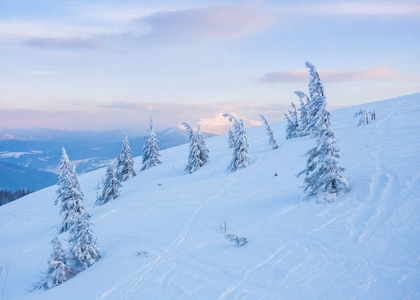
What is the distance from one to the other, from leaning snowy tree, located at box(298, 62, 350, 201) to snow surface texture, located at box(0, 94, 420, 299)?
68cm

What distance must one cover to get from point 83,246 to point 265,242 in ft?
32.9

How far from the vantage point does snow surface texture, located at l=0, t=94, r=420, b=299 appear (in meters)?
8.11

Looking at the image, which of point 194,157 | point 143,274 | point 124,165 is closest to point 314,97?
point 143,274

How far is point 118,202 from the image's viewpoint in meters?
26.6

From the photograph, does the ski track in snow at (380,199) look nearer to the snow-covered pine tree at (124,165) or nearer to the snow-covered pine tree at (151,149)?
the snow-covered pine tree at (124,165)

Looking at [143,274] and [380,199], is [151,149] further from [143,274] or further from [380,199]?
[380,199]

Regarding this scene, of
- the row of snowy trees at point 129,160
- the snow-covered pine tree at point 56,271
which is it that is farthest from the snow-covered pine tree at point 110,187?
the snow-covered pine tree at point 56,271

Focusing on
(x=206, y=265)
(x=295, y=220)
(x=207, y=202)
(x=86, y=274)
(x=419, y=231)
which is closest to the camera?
(x=419, y=231)

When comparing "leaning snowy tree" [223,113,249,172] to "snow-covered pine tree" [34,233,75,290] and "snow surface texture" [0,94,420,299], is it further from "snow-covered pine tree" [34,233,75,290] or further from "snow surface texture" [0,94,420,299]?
"snow-covered pine tree" [34,233,75,290]

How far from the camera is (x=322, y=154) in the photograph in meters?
12.5

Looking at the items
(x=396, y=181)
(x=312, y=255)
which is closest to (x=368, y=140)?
(x=396, y=181)

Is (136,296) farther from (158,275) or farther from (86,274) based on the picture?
(86,274)

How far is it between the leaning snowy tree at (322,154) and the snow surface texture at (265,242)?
2.23ft

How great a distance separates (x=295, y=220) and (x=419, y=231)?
180 inches
